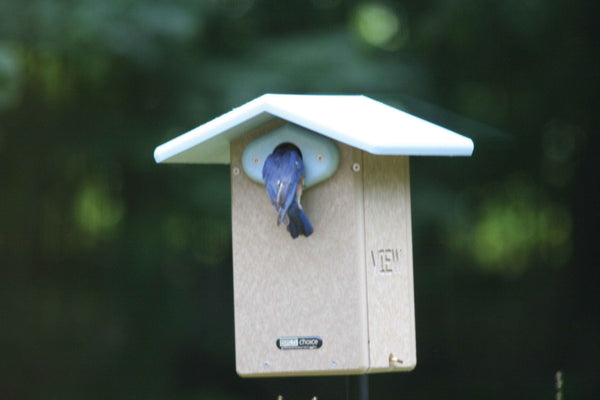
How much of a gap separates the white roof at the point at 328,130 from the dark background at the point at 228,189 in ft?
6.92

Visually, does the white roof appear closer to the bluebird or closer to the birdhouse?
the birdhouse

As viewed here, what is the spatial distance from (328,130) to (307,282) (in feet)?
1.41

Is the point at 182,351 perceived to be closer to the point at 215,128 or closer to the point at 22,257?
the point at 22,257

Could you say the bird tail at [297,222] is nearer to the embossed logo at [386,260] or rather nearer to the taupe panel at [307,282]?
the taupe panel at [307,282]

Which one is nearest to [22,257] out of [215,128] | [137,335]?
[137,335]

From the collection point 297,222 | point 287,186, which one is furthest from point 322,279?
point 287,186

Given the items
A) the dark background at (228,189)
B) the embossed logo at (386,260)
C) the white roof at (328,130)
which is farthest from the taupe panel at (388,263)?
the dark background at (228,189)

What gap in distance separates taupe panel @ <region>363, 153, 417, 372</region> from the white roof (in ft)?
0.43

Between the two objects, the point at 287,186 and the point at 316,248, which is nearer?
the point at 287,186

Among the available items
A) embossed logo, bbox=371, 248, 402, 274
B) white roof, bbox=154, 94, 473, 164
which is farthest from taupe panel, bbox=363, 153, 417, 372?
white roof, bbox=154, 94, 473, 164

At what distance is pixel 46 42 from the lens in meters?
5.28

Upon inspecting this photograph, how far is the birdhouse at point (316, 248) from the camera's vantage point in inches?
112

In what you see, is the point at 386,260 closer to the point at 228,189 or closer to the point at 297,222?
the point at 297,222

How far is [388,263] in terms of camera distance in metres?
2.98
